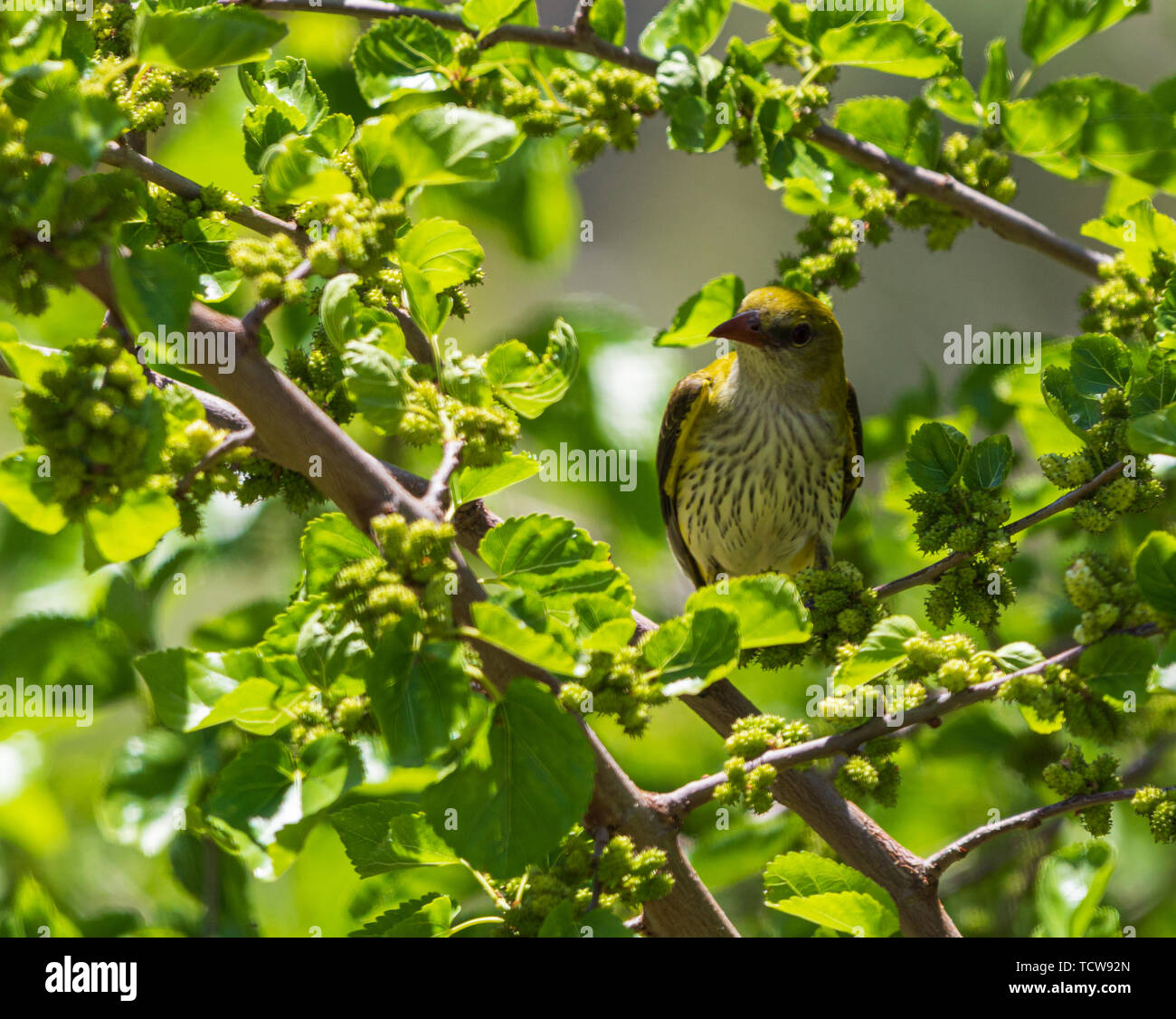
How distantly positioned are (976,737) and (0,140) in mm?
2428

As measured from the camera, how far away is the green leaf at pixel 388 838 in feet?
5.33

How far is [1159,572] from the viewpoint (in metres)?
1.39

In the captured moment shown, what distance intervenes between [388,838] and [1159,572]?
109cm

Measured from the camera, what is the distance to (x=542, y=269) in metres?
3.11

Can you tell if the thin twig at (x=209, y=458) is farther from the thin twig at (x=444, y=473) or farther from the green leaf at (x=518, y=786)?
the green leaf at (x=518, y=786)

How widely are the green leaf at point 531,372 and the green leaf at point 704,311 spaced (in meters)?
0.85

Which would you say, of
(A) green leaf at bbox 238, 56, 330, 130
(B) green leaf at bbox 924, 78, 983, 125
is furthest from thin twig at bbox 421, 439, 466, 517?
(B) green leaf at bbox 924, 78, 983, 125

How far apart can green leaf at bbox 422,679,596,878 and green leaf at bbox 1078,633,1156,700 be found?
2.16ft

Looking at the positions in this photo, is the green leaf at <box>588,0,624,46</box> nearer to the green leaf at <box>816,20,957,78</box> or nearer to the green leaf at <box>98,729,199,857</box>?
the green leaf at <box>816,20,957,78</box>

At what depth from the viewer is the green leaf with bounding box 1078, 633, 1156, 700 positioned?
4.70 ft

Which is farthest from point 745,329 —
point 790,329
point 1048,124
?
point 1048,124

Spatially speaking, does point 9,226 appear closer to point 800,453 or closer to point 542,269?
point 542,269

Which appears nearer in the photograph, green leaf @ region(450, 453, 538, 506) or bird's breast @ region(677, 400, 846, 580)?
green leaf @ region(450, 453, 538, 506)
